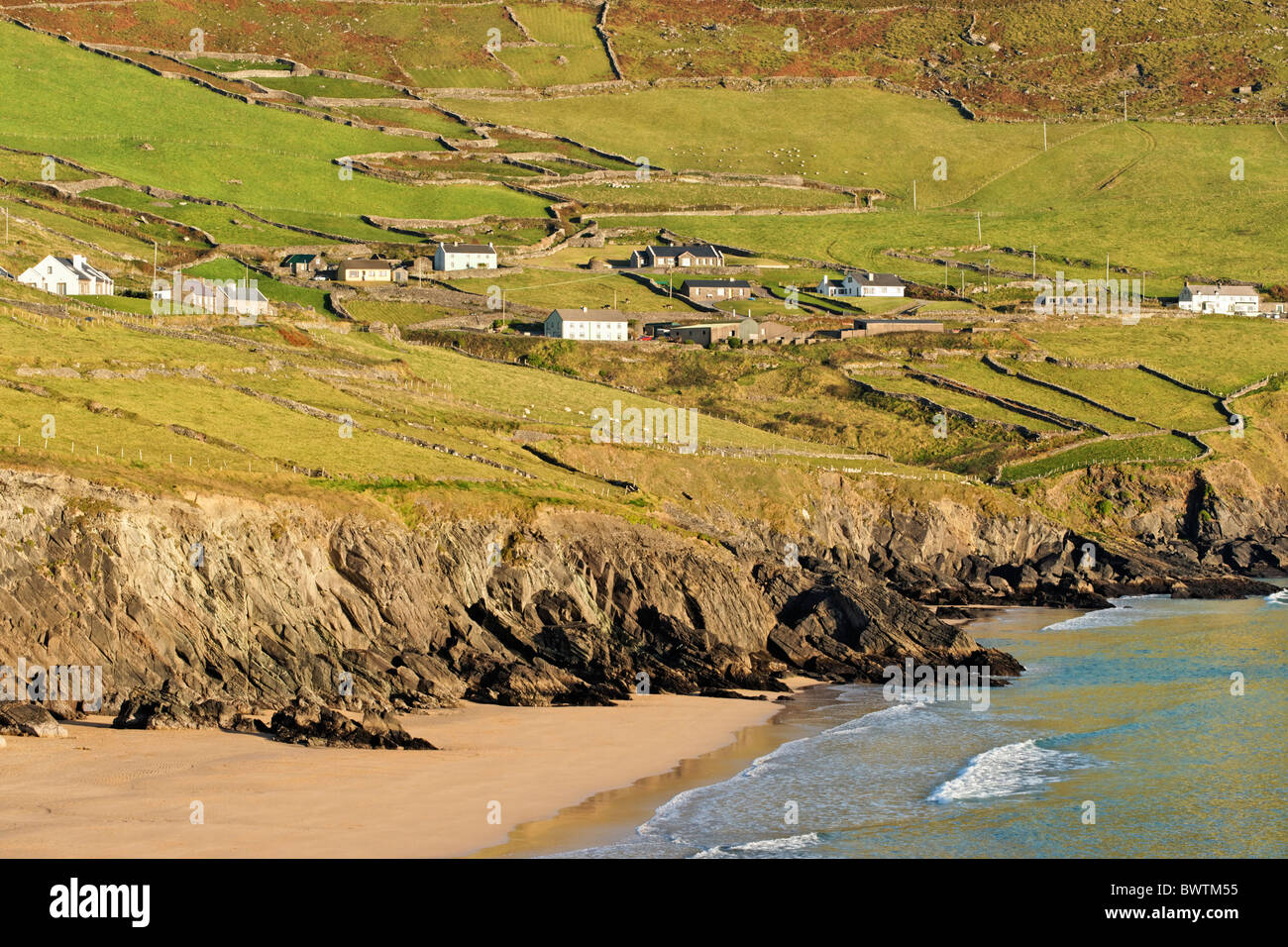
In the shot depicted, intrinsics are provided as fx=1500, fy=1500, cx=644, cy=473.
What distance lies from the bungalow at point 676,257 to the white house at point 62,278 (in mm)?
61971

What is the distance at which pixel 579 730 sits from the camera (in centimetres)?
5003

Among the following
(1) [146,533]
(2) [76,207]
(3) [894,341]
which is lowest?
(1) [146,533]

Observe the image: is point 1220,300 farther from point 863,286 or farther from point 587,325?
point 587,325

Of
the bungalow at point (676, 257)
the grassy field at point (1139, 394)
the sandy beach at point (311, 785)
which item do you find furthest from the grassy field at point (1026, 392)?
the sandy beach at point (311, 785)

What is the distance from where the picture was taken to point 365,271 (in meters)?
140

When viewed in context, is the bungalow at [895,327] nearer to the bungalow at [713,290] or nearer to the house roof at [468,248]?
the bungalow at [713,290]

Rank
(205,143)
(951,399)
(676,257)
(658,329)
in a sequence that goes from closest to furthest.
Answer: (951,399), (658,329), (676,257), (205,143)

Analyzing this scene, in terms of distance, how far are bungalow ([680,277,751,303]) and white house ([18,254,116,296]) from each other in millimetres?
55531

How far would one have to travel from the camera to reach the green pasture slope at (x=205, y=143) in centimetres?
16600

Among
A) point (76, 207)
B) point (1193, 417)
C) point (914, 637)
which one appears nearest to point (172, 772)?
point (914, 637)

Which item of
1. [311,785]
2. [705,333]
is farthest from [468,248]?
[311,785]

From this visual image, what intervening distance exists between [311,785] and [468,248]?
115052mm
